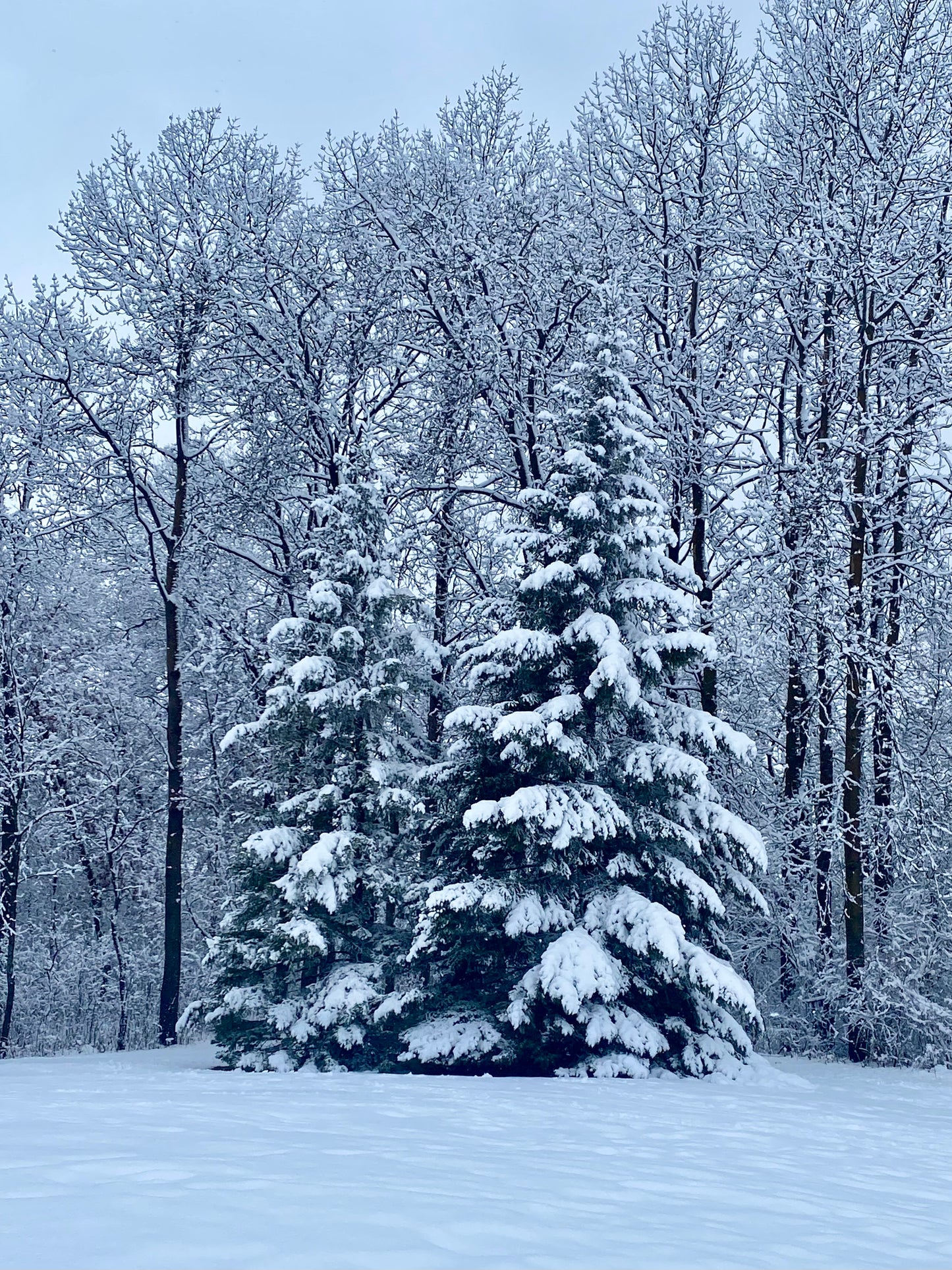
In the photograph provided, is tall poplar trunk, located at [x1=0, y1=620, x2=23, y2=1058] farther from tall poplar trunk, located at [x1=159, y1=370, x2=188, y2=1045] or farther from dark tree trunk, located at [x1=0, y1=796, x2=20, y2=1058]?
tall poplar trunk, located at [x1=159, y1=370, x2=188, y2=1045]

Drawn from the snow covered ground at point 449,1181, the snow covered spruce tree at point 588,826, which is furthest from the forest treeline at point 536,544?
the snow covered ground at point 449,1181

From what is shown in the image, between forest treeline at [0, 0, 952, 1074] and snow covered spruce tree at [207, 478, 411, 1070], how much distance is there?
6 centimetres

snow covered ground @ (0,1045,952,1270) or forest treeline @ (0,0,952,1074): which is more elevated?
forest treeline @ (0,0,952,1074)

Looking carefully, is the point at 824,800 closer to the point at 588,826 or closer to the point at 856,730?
the point at 856,730

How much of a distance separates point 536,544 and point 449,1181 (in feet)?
27.9

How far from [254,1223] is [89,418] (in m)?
16.7

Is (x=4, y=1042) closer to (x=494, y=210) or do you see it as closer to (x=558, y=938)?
(x=558, y=938)

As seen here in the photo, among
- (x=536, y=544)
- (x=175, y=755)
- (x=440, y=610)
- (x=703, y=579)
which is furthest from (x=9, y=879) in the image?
(x=703, y=579)

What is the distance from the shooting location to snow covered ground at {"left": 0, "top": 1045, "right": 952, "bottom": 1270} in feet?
9.79

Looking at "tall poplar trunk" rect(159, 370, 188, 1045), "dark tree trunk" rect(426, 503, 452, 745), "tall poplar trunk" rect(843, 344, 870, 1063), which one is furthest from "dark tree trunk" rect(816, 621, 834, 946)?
"tall poplar trunk" rect(159, 370, 188, 1045)

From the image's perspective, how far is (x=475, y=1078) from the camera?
9.70 meters

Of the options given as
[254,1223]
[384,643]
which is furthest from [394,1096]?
[384,643]

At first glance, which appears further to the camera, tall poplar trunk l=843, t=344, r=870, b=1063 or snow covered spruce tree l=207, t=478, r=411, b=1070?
tall poplar trunk l=843, t=344, r=870, b=1063

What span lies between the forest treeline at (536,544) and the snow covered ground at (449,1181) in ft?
9.95
